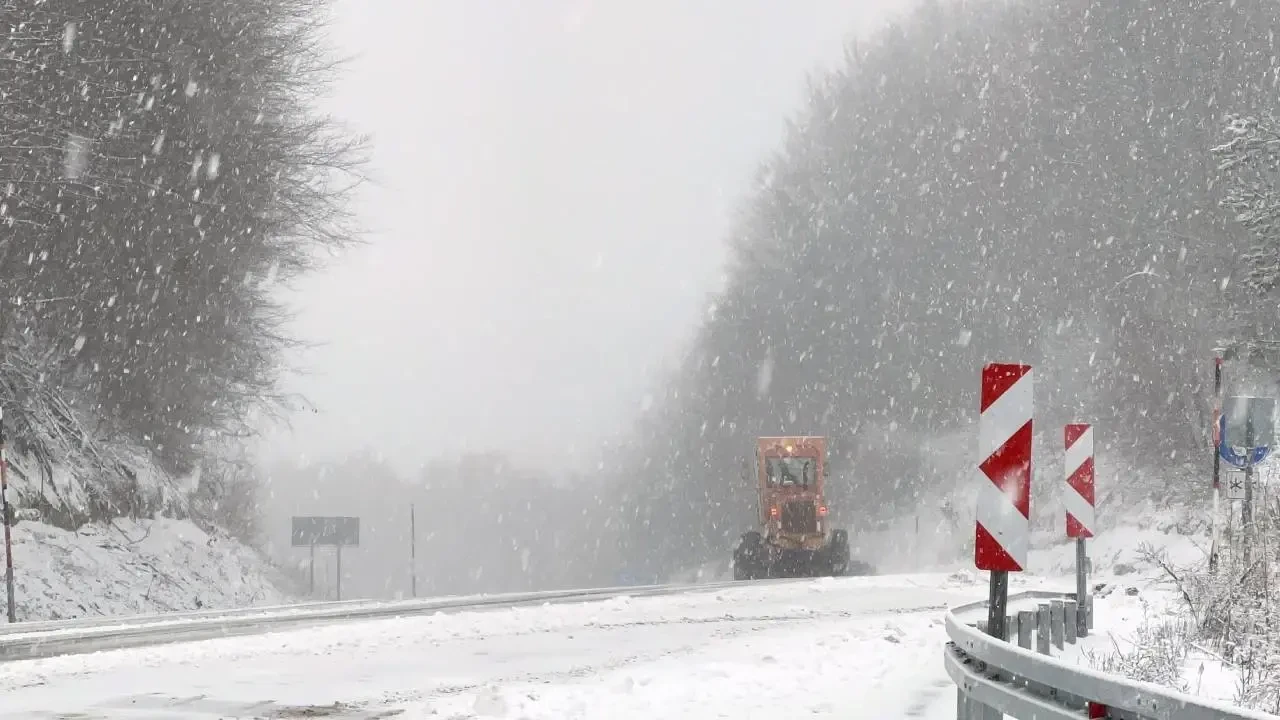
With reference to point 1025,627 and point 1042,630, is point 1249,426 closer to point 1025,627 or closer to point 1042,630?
point 1042,630

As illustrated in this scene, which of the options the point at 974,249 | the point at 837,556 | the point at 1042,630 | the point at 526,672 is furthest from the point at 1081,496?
the point at 974,249

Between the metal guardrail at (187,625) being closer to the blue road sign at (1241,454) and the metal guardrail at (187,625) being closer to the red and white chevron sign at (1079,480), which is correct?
the red and white chevron sign at (1079,480)

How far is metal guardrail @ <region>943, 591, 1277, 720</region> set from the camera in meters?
4.44

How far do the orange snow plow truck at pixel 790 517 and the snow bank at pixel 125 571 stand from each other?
1227 cm

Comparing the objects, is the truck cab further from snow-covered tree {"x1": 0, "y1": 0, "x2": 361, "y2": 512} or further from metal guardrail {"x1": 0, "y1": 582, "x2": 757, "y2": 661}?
metal guardrail {"x1": 0, "y1": 582, "x2": 757, "y2": 661}

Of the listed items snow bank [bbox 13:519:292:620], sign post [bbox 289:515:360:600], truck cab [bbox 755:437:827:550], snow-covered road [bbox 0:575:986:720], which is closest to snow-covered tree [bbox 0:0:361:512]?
snow bank [bbox 13:519:292:620]

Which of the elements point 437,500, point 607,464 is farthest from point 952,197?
point 437,500

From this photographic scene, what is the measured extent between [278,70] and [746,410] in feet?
94.7

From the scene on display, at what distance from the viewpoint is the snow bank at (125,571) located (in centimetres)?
1870

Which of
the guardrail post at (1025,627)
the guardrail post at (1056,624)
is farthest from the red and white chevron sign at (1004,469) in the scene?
the guardrail post at (1056,624)

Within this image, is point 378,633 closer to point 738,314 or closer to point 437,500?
point 738,314

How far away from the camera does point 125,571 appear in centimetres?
2094

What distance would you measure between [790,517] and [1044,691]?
88.9 feet

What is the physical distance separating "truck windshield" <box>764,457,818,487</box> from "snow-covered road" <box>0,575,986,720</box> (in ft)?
55.8
